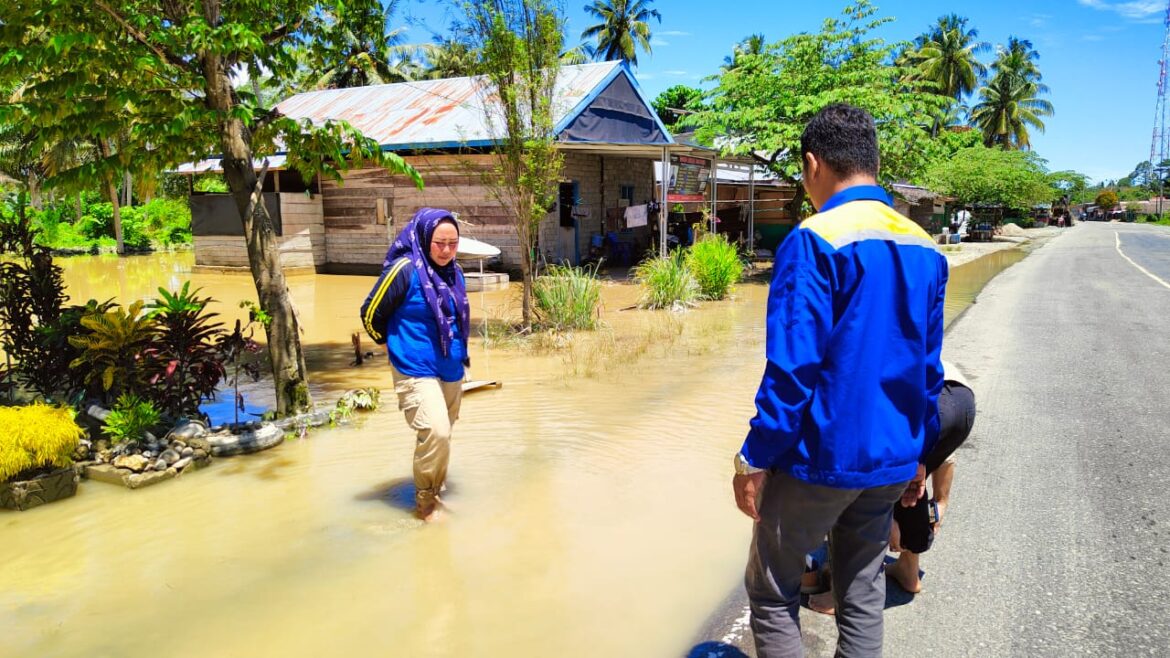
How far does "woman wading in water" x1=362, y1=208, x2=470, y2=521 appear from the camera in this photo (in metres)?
4.38

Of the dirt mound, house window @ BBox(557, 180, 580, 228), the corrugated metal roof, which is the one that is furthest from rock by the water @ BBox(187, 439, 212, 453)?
the dirt mound

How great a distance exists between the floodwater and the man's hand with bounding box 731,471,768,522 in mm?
1125

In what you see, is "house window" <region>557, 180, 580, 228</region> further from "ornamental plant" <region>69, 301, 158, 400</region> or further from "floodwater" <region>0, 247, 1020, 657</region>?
"ornamental plant" <region>69, 301, 158, 400</region>

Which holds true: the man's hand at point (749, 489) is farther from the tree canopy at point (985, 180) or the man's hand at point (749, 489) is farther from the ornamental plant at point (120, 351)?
the tree canopy at point (985, 180)

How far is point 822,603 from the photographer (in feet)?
11.4

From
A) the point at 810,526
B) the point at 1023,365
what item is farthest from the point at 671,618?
the point at 1023,365

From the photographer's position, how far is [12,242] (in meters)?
6.95

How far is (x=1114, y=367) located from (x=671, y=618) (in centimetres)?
695

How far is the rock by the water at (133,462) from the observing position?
5344 mm

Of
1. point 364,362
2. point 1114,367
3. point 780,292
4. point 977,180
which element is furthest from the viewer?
point 977,180

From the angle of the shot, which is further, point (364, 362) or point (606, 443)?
point (364, 362)

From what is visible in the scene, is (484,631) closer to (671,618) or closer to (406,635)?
(406,635)

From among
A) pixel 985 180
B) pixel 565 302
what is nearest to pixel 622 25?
pixel 985 180

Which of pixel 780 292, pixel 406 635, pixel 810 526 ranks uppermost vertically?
pixel 780 292
